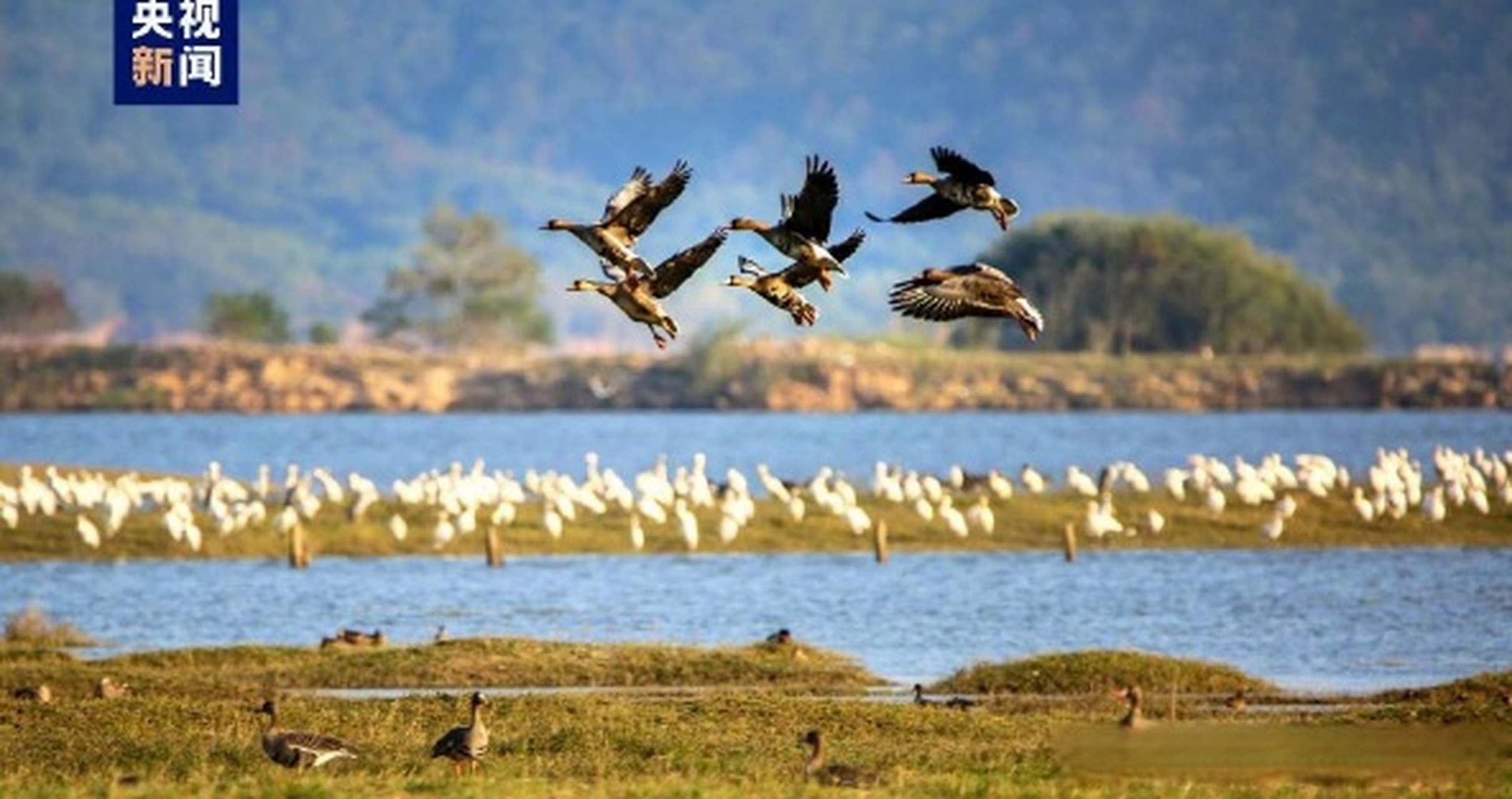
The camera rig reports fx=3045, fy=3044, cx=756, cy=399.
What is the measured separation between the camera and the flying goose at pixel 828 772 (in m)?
19.6

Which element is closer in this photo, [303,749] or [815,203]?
[815,203]

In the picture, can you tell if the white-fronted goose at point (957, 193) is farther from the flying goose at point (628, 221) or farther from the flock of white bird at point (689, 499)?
the flock of white bird at point (689, 499)

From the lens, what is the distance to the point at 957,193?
1800 centimetres

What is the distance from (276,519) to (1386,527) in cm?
1888

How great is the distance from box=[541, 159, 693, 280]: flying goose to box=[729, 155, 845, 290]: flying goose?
659mm

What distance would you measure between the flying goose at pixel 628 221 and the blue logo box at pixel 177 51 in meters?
49.0

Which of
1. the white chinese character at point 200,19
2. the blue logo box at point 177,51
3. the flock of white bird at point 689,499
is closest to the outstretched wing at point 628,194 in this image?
the flock of white bird at point 689,499

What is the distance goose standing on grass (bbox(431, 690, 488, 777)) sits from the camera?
20219 mm

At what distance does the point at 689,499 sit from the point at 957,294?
37.4m

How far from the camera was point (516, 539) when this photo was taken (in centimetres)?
5175

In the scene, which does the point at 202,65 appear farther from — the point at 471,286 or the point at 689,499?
the point at 471,286

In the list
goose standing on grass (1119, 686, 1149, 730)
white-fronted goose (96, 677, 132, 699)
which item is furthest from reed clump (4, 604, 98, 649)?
goose standing on grass (1119, 686, 1149, 730)

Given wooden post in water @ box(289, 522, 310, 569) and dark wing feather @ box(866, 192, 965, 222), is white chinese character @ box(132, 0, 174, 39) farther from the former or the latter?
dark wing feather @ box(866, 192, 965, 222)

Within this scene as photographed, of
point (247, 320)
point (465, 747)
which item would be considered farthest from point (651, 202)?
point (247, 320)
